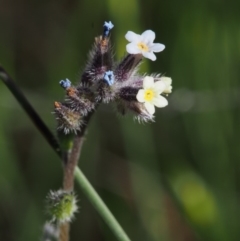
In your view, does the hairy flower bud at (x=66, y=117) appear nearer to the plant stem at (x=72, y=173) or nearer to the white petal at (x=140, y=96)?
the plant stem at (x=72, y=173)

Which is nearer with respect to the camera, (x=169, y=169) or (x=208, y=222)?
(x=208, y=222)

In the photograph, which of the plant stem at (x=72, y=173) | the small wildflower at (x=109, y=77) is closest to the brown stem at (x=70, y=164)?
the plant stem at (x=72, y=173)

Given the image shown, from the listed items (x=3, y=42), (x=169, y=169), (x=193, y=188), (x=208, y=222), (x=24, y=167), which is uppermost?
(x=3, y=42)

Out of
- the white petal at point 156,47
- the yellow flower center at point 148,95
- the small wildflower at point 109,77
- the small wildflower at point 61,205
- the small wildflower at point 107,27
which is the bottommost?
the small wildflower at point 61,205

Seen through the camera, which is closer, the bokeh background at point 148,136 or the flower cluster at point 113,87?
the flower cluster at point 113,87

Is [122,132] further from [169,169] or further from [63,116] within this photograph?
[63,116]

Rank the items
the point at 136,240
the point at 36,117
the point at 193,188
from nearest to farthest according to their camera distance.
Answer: the point at 36,117, the point at 193,188, the point at 136,240

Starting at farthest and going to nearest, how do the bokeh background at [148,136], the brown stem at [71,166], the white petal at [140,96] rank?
the bokeh background at [148,136]
the brown stem at [71,166]
the white petal at [140,96]

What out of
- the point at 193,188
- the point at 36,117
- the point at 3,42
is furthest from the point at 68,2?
the point at 36,117

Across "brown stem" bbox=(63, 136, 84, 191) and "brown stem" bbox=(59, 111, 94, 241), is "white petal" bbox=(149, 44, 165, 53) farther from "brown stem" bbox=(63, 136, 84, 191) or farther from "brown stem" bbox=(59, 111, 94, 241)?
"brown stem" bbox=(63, 136, 84, 191)
